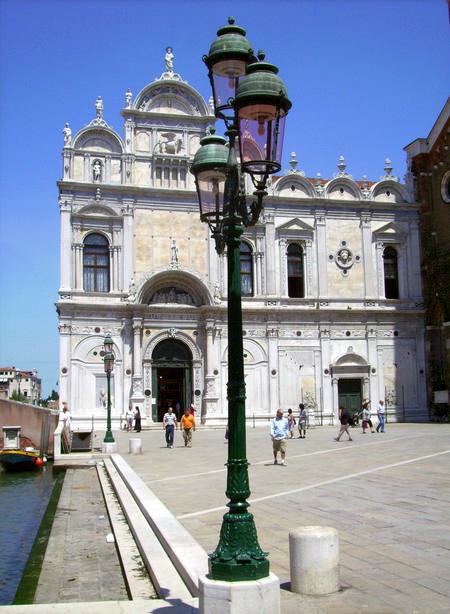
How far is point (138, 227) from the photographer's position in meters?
37.4

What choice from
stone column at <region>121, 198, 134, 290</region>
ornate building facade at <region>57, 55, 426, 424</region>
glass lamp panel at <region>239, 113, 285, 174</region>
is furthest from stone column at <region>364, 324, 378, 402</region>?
glass lamp panel at <region>239, 113, 285, 174</region>

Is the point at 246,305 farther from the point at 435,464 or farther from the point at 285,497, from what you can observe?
the point at 285,497

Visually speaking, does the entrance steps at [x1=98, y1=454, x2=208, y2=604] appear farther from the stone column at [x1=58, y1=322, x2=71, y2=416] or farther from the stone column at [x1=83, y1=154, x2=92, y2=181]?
the stone column at [x1=83, y1=154, x2=92, y2=181]

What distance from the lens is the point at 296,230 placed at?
130ft

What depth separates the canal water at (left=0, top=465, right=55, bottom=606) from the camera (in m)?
10.0

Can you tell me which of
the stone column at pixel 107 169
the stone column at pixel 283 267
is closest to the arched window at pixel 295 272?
the stone column at pixel 283 267

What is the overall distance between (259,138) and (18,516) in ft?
37.1

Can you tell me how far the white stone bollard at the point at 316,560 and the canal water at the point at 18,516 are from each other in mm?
3926

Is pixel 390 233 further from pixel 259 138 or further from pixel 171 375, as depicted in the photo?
pixel 259 138

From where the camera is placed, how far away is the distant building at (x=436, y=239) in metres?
39.4

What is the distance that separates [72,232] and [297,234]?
1223 cm

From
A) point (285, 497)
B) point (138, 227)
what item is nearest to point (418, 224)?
point (138, 227)

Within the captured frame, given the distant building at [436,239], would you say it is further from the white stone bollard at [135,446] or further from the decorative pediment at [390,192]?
the white stone bollard at [135,446]

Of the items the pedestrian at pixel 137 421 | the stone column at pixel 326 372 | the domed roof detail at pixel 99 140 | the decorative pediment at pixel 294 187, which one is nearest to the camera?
the pedestrian at pixel 137 421
